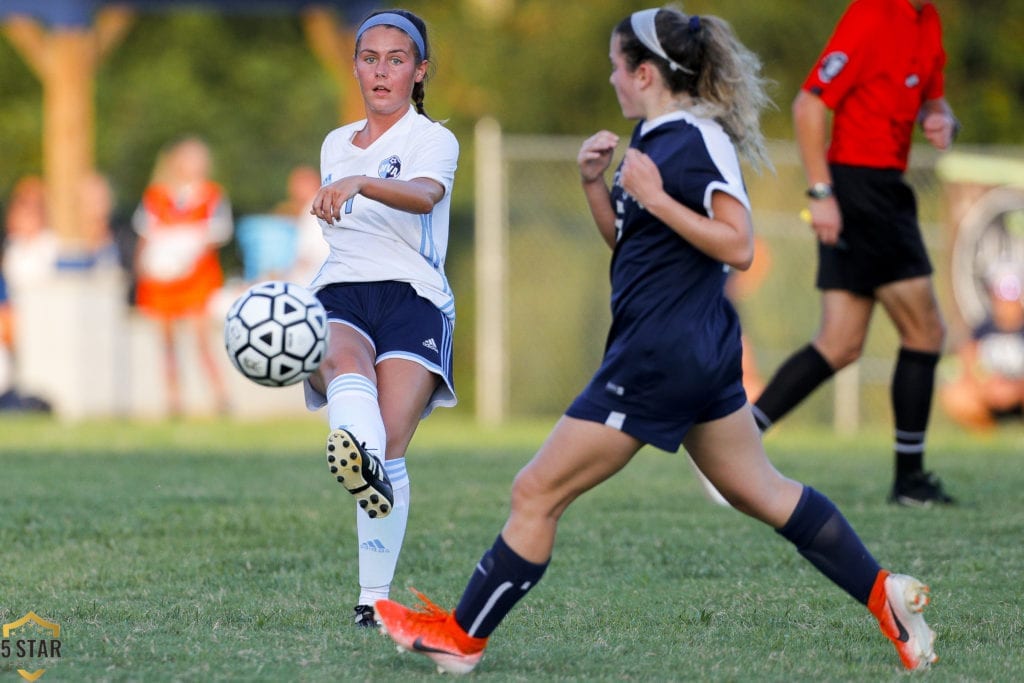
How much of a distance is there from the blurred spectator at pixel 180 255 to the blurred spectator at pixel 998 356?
7200 millimetres

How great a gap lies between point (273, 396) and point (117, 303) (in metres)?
1.84

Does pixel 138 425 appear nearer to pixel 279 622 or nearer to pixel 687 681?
pixel 279 622

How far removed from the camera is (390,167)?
5.35 m

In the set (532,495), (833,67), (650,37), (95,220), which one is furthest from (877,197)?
(95,220)

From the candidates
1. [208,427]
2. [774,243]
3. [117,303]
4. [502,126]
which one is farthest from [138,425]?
[502,126]

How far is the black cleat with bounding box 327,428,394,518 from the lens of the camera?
14.9 feet

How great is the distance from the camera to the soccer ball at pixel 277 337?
15.4 ft

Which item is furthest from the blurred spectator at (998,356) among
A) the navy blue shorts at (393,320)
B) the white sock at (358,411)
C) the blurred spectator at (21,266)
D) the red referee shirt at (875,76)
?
the white sock at (358,411)

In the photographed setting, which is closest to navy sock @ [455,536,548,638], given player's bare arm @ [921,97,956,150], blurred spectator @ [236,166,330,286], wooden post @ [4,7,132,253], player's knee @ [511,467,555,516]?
player's knee @ [511,467,555,516]

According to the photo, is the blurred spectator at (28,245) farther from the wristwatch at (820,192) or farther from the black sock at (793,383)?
the wristwatch at (820,192)

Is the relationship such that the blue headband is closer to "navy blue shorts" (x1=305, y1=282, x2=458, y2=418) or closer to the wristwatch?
"navy blue shorts" (x1=305, y1=282, x2=458, y2=418)

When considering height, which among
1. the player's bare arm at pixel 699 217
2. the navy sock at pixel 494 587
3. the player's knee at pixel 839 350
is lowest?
the navy sock at pixel 494 587

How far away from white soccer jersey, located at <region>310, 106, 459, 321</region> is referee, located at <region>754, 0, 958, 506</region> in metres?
2.47

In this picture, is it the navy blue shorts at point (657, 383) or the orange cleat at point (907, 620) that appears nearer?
the navy blue shorts at point (657, 383)
